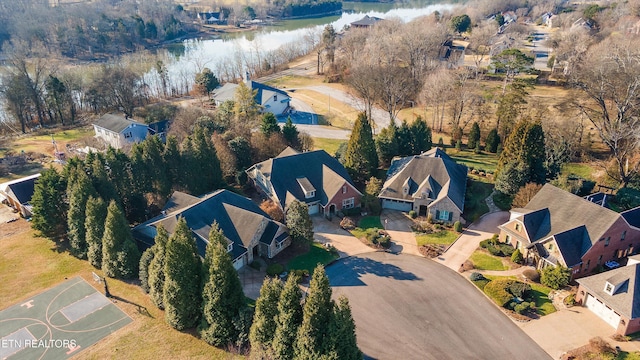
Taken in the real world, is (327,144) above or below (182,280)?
below

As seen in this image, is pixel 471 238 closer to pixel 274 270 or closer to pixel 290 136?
pixel 274 270

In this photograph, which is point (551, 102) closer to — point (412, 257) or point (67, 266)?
point (412, 257)

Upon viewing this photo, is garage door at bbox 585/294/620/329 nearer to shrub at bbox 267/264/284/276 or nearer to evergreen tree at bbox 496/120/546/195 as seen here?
evergreen tree at bbox 496/120/546/195

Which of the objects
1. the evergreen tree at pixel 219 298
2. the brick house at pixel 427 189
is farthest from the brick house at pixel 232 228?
the brick house at pixel 427 189

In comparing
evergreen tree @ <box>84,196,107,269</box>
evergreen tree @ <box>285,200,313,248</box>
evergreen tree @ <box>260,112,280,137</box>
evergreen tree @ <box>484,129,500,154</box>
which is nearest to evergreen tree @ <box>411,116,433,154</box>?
evergreen tree @ <box>484,129,500,154</box>

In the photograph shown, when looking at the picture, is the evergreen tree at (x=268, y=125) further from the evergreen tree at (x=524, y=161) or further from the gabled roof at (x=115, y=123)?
the evergreen tree at (x=524, y=161)

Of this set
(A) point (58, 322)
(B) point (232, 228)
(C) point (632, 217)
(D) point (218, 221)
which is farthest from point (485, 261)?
(A) point (58, 322)

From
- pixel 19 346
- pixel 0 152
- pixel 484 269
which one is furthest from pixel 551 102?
pixel 0 152
